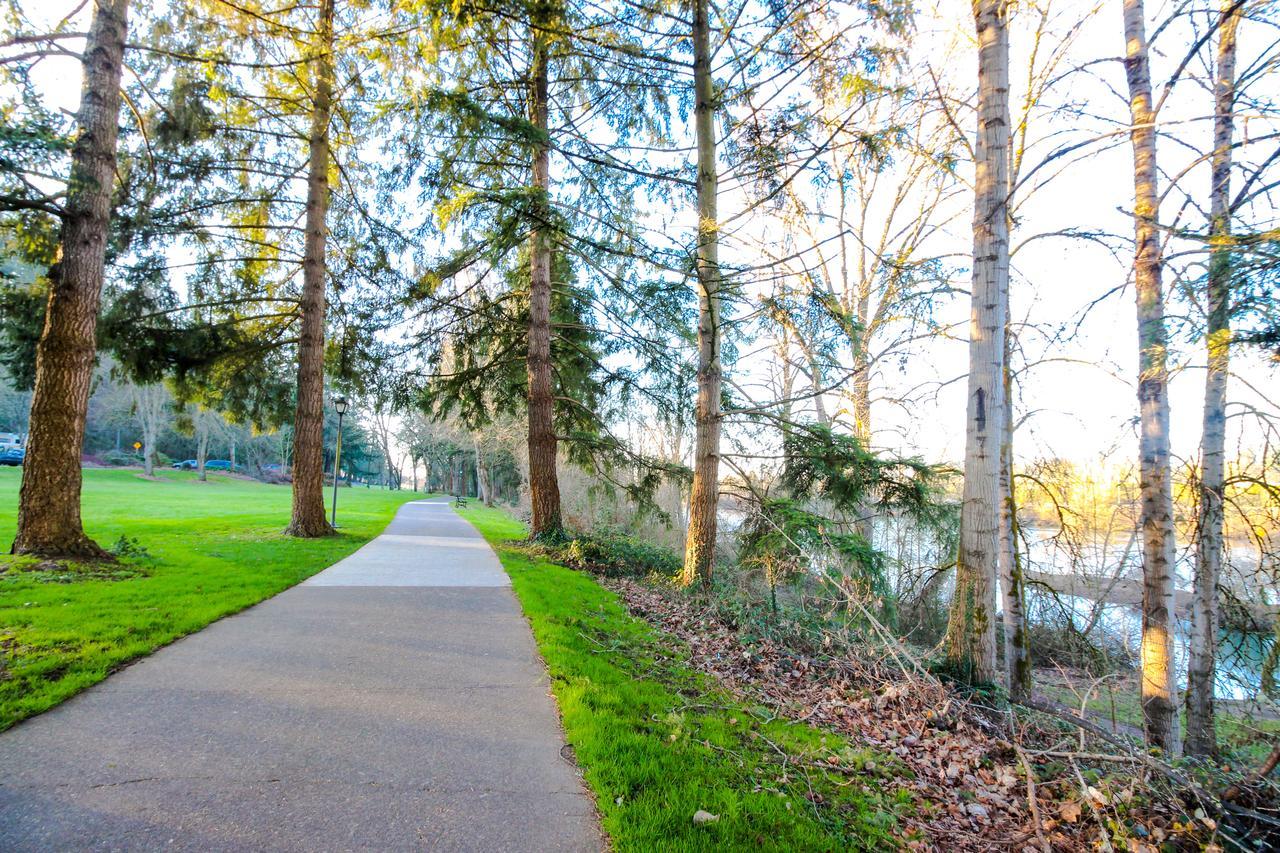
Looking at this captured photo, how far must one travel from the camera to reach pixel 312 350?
1111 cm

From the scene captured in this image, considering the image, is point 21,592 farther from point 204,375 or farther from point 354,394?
point 354,394

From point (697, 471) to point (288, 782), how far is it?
6.36 m

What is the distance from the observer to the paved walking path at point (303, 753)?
2.28m

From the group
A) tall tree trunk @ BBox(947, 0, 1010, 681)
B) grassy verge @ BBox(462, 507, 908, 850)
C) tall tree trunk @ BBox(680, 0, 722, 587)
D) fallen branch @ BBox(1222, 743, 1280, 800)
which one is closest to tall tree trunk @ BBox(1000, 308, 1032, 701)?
tall tree trunk @ BBox(947, 0, 1010, 681)

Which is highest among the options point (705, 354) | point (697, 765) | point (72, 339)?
point (705, 354)

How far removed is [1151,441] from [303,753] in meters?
7.84

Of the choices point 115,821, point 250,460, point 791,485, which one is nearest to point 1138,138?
point 791,485

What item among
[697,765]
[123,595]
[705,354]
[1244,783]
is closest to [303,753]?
[697,765]

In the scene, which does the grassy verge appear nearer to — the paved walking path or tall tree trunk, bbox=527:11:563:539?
the paved walking path

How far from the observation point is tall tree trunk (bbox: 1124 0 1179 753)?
546 cm

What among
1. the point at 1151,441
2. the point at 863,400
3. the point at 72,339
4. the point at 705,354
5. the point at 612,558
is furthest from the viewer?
the point at 612,558

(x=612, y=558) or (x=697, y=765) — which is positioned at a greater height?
A: (x=697, y=765)

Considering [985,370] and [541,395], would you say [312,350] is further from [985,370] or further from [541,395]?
[985,370]

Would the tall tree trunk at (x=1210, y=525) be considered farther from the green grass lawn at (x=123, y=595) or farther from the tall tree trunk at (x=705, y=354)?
the green grass lawn at (x=123, y=595)
